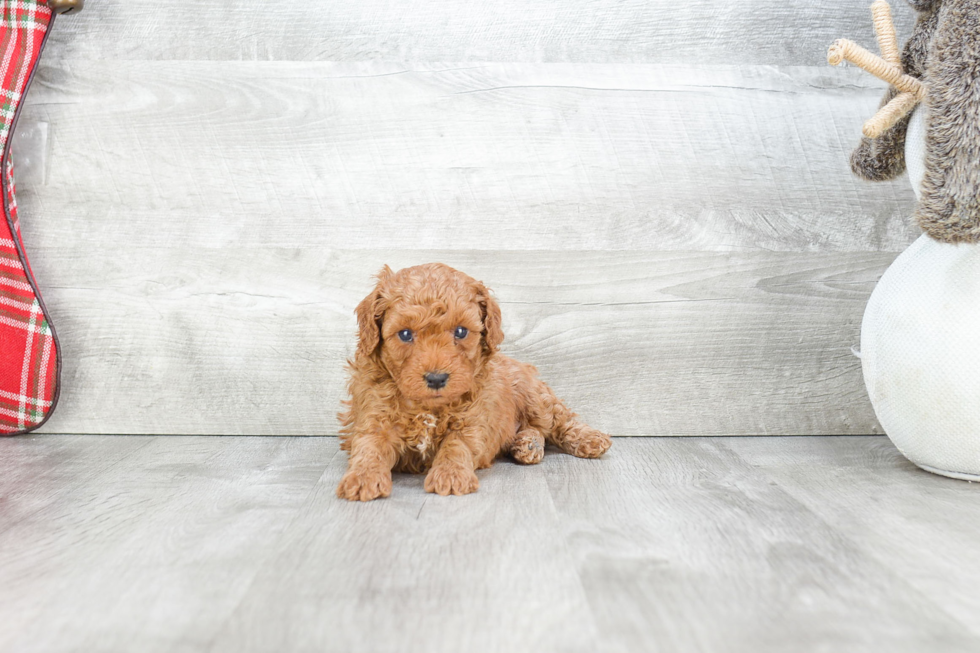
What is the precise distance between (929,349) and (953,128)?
1.31 ft

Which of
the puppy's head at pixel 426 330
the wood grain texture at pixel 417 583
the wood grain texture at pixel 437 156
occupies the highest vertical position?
the wood grain texture at pixel 437 156

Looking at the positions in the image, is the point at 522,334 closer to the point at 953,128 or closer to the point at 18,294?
the point at 953,128

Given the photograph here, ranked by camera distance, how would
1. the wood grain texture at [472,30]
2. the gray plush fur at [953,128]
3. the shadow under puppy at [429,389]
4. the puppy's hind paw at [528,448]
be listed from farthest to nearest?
the wood grain texture at [472,30], the puppy's hind paw at [528,448], the shadow under puppy at [429,389], the gray plush fur at [953,128]

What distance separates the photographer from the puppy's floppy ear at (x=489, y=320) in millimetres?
1519

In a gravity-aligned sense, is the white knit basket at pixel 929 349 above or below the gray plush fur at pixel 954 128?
below

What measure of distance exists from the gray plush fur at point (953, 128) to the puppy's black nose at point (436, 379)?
2.91 feet

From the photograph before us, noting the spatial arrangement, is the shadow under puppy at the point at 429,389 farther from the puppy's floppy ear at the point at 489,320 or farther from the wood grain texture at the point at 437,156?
the wood grain texture at the point at 437,156

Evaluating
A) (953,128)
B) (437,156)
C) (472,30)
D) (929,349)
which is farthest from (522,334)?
(953,128)

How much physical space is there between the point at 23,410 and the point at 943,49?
2.02 meters

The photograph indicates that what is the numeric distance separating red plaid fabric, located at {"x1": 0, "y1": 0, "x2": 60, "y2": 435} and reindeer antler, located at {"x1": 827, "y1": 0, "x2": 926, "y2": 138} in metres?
1.69

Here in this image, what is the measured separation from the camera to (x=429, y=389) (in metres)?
1.42

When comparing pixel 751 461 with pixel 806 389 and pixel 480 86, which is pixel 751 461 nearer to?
pixel 806 389

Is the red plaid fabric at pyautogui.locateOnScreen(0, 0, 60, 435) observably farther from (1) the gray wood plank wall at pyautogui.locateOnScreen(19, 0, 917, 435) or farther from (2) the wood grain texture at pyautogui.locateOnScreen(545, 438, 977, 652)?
(2) the wood grain texture at pyautogui.locateOnScreen(545, 438, 977, 652)

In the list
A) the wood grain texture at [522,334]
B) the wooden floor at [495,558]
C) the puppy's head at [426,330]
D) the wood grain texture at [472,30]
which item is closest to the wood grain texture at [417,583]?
the wooden floor at [495,558]
